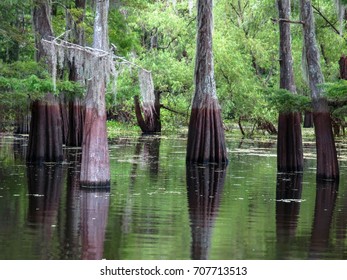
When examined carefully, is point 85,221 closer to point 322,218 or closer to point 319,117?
→ point 322,218

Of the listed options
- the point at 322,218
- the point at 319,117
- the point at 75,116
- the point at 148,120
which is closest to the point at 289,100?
the point at 319,117

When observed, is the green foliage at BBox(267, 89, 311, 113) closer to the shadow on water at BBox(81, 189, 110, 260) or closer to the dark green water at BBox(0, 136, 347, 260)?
the dark green water at BBox(0, 136, 347, 260)

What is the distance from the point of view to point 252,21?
39.4 metres

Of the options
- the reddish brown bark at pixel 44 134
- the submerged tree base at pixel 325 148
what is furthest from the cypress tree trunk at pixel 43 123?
the submerged tree base at pixel 325 148

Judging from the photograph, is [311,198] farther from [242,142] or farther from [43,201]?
[242,142]

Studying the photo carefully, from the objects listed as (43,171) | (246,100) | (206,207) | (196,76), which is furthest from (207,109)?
(246,100)

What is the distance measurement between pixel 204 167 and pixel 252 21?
15776mm

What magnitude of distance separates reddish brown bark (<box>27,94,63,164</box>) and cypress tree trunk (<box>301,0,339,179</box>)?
24.0 ft

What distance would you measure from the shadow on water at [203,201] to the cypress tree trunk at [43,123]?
12.4ft

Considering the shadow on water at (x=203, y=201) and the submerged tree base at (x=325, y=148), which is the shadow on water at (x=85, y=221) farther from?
the submerged tree base at (x=325, y=148)

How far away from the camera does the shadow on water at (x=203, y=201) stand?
11.5 metres

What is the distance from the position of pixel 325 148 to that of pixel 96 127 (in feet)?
19.9

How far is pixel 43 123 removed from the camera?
2455 cm

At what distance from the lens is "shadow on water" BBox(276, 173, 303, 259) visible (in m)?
11.9
